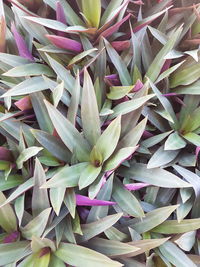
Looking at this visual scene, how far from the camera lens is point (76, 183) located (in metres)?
0.84

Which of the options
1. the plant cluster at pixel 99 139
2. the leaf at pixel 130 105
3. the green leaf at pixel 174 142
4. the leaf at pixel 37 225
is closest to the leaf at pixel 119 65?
the plant cluster at pixel 99 139

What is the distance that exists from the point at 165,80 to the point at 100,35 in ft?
0.77

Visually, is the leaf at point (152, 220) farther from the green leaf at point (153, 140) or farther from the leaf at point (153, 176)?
the green leaf at point (153, 140)

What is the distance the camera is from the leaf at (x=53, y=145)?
2.84 ft

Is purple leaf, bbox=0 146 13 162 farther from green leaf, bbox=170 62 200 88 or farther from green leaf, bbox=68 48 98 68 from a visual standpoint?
green leaf, bbox=170 62 200 88

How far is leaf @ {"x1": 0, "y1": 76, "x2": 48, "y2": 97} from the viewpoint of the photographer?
0.91 meters

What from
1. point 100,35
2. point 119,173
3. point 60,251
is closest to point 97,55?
point 100,35

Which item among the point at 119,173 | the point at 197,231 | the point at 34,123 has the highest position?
the point at 34,123

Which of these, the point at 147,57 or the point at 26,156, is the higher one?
the point at 147,57

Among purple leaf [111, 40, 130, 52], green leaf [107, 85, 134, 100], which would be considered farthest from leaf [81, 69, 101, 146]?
purple leaf [111, 40, 130, 52]

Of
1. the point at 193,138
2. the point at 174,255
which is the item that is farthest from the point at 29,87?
the point at 174,255

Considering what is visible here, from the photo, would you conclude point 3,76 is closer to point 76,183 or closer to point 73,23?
point 73,23

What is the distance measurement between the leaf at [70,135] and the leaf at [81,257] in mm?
229

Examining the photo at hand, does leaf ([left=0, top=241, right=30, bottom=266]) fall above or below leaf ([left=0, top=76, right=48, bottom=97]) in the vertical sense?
below
